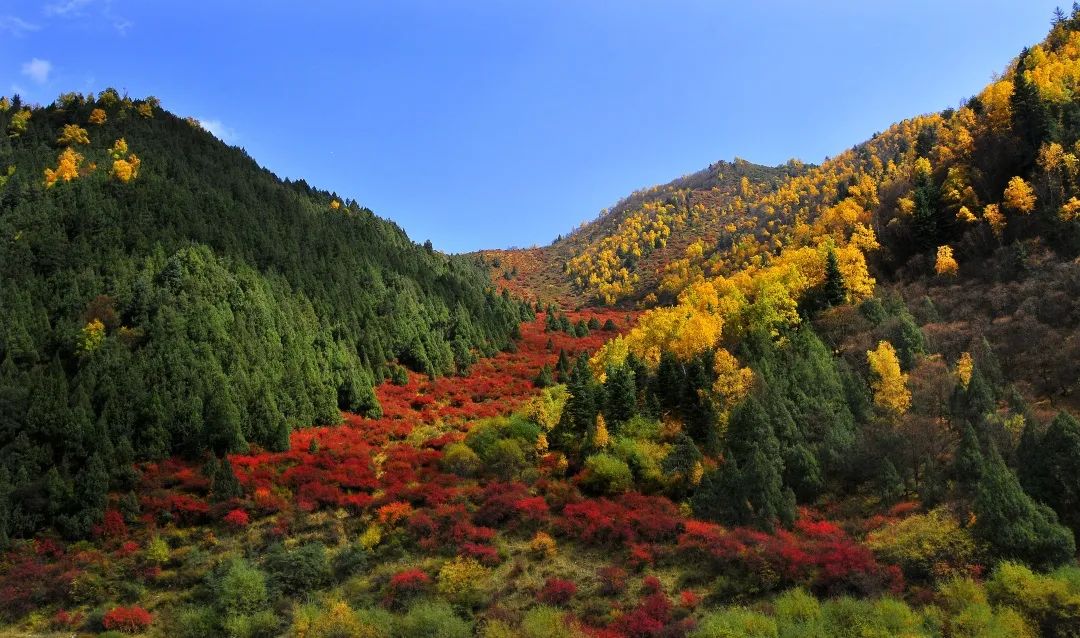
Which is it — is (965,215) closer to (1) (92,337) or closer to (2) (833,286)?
(2) (833,286)

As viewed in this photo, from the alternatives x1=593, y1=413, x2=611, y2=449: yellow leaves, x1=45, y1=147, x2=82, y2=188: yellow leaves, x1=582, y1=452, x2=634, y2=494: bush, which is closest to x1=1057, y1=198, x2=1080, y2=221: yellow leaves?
x1=593, y1=413, x2=611, y2=449: yellow leaves

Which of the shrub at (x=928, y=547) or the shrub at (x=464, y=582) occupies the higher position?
the shrub at (x=464, y=582)

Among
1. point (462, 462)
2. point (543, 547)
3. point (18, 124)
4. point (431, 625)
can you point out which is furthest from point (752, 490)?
point (18, 124)

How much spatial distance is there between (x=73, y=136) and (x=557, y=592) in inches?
3403

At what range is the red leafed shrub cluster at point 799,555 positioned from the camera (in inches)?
1013

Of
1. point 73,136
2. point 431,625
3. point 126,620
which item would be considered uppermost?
point 73,136

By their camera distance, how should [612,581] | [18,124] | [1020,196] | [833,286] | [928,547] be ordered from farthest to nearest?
[18,124]
[1020,196]
[833,286]
[612,581]
[928,547]

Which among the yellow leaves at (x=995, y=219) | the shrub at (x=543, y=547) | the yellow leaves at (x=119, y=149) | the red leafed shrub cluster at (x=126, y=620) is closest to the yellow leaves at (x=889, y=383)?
the shrub at (x=543, y=547)

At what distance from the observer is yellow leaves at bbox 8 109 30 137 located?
8238 centimetres

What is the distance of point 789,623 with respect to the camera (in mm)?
23094

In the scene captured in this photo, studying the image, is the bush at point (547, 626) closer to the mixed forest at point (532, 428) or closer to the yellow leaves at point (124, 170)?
the mixed forest at point (532, 428)

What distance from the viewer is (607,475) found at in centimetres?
4253

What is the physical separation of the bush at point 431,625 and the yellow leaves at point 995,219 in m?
66.6

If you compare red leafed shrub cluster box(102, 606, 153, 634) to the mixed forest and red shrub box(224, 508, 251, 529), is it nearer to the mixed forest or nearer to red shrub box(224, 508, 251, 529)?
the mixed forest
